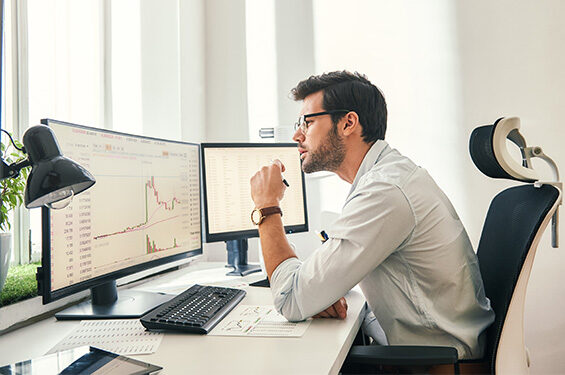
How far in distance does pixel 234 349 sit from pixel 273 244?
0.35m

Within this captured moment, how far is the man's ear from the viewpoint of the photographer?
1369 millimetres

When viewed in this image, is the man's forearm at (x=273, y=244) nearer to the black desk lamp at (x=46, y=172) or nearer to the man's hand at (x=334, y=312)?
the man's hand at (x=334, y=312)

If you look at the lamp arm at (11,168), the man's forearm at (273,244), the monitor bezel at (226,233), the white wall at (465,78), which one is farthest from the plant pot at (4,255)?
the white wall at (465,78)

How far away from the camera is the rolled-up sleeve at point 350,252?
1033 millimetres

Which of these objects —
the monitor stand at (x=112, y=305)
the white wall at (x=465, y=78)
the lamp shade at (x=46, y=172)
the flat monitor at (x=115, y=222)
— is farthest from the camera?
the white wall at (x=465, y=78)

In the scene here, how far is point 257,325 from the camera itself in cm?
105

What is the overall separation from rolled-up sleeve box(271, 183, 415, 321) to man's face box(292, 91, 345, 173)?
0.33m

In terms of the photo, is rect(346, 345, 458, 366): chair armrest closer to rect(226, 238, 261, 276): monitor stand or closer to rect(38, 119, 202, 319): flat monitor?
rect(38, 119, 202, 319): flat monitor

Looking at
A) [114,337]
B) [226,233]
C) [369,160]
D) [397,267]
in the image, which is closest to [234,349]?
[114,337]

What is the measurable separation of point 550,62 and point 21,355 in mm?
2220

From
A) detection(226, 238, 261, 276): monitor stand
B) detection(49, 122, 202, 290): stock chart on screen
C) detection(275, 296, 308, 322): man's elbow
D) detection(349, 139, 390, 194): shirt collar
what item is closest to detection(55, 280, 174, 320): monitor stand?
detection(49, 122, 202, 290): stock chart on screen

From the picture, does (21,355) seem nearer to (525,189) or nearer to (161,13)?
(525,189)

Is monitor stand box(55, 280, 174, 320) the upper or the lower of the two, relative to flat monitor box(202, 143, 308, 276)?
lower

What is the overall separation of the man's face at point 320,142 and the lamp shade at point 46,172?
0.75m
